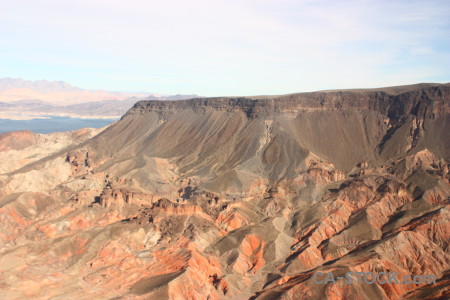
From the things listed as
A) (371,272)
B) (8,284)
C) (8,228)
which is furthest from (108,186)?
(371,272)

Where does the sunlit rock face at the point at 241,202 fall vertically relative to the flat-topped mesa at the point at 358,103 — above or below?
below

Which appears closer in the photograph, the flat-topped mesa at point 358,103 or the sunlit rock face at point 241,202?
the sunlit rock face at point 241,202

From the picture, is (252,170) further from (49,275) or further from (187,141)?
(49,275)

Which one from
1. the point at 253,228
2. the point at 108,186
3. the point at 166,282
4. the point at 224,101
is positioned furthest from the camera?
the point at 224,101

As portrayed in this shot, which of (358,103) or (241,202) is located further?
(358,103)

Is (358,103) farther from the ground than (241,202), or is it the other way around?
(358,103)
